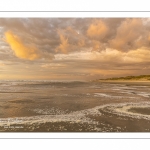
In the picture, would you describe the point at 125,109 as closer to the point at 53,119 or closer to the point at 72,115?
the point at 72,115

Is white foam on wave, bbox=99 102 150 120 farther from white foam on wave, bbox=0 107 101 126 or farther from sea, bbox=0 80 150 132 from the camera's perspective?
white foam on wave, bbox=0 107 101 126

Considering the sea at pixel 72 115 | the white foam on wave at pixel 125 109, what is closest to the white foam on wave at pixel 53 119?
the sea at pixel 72 115

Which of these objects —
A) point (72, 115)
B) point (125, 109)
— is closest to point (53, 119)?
point (72, 115)

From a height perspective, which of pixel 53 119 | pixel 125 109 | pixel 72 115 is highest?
pixel 125 109

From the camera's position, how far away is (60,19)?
509 centimetres

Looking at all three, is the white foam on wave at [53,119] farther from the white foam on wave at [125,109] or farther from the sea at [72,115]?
the white foam on wave at [125,109]

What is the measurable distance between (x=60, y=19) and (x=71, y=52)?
1239 millimetres

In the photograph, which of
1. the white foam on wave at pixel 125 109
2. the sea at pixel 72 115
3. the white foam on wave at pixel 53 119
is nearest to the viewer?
the sea at pixel 72 115

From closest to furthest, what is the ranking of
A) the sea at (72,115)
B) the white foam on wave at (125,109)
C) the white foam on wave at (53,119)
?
the sea at (72,115)
the white foam on wave at (53,119)
the white foam on wave at (125,109)
